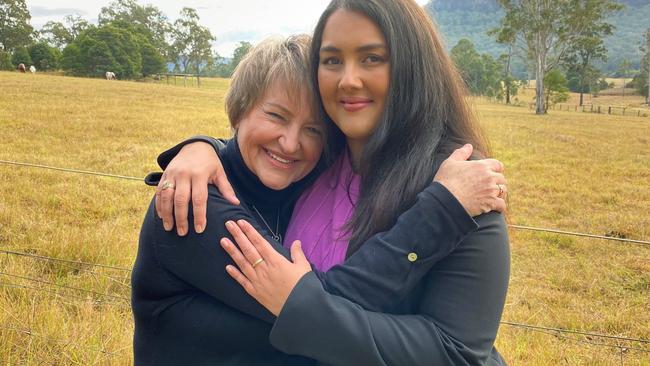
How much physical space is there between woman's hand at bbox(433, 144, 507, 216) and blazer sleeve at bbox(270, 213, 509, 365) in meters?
0.05

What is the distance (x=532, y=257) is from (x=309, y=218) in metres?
4.48

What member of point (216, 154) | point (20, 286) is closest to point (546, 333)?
point (216, 154)

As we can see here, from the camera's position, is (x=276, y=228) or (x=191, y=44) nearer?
(x=276, y=228)

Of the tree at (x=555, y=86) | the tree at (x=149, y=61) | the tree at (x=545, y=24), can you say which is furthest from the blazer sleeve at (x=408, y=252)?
the tree at (x=149, y=61)

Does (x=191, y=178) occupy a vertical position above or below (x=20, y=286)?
above

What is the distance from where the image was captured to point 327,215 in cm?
169

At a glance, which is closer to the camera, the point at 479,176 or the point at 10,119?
the point at 479,176

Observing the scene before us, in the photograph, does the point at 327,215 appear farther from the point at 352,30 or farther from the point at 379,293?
the point at 352,30

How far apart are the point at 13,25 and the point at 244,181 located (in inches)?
1996

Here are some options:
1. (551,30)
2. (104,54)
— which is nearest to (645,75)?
(551,30)

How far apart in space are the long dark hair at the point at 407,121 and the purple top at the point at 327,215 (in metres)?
0.07

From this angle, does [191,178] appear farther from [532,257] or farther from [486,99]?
[486,99]

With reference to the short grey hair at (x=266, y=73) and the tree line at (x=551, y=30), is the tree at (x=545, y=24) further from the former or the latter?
the short grey hair at (x=266, y=73)

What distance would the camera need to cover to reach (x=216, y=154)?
66.6 inches
